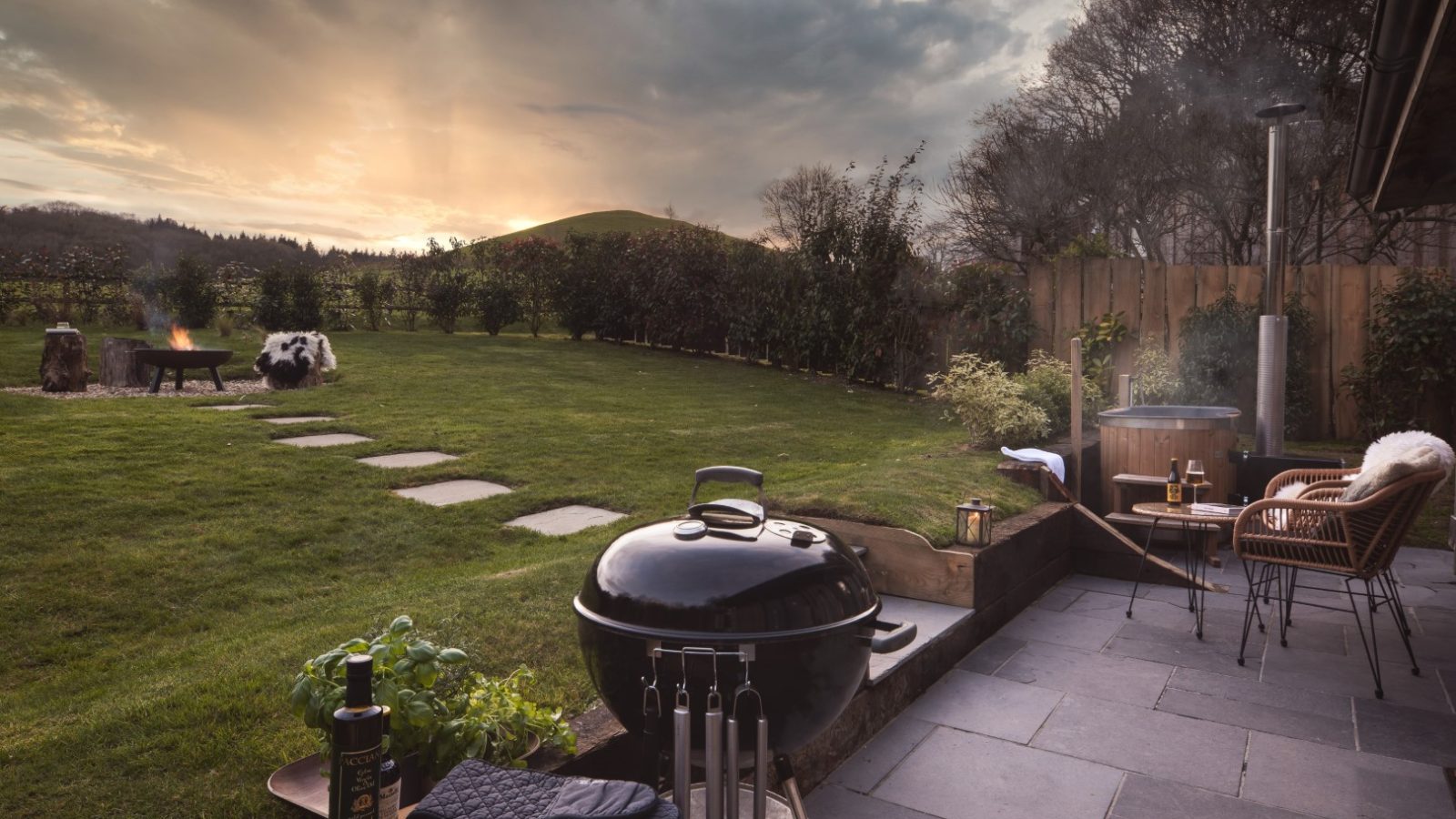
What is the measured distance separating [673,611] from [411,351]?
40.4 feet

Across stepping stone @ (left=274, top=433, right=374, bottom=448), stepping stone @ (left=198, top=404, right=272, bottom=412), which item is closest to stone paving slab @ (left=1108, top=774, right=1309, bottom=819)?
stepping stone @ (left=274, top=433, right=374, bottom=448)

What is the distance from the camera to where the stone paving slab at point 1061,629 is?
3.75 m

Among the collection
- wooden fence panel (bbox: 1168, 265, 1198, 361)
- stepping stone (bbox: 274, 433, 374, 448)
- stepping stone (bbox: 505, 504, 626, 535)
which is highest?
wooden fence panel (bbox: 1168, 265, 1198, 361)

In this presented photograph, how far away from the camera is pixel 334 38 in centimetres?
624

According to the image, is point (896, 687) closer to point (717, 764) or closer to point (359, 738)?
point (717, 764)

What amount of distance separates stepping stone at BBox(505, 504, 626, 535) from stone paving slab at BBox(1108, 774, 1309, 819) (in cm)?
297

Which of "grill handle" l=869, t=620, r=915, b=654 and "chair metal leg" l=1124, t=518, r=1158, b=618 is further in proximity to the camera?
"chair metal leg" l=1124, t=518, r=1158, b=618

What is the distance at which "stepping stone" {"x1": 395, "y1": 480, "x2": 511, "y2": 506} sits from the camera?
5.06 metres

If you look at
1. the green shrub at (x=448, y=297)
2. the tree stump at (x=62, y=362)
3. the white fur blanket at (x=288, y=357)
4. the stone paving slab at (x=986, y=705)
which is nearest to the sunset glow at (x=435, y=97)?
the white fur blanket at (x=288, y=357)

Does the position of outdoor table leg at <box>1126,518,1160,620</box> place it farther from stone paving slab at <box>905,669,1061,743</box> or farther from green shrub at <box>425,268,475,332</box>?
green shrub at <box>425,268,475,332</box>

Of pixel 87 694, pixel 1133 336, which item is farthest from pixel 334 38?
pixel 1133 336

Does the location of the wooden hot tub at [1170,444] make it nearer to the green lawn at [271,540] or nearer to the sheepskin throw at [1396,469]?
the green lawn at [271,540]

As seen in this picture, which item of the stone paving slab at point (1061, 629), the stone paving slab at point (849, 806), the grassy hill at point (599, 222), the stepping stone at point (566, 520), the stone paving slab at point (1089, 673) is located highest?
the grassy hill at point (599, 222)

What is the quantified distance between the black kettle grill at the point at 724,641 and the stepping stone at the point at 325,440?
5470 millimetres
